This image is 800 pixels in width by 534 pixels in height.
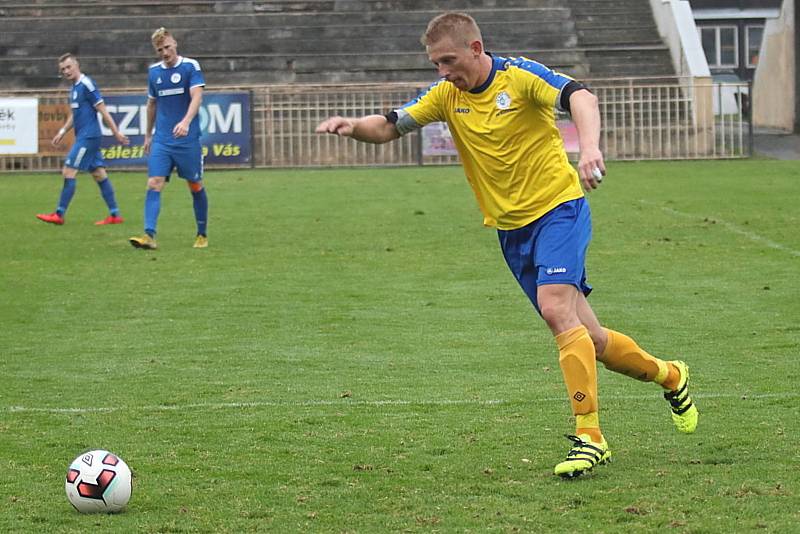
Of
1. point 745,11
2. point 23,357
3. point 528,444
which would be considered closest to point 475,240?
point 23,357

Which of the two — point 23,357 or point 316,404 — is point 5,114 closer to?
point 23,357

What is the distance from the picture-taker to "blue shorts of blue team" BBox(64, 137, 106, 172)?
681 inches

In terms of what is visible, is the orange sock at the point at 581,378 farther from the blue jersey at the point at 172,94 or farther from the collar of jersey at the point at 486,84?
the blue jersey at the point at 172,94

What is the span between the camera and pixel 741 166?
2580cm

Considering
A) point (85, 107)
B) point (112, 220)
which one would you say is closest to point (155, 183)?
point (112, 220)

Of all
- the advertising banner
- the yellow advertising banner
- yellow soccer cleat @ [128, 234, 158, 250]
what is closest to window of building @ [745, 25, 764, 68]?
→ the advertising banner

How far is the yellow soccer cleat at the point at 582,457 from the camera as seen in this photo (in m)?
5.51

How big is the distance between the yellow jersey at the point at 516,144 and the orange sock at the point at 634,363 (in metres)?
0.67

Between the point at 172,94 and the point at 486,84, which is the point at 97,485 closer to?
the point at 486,84

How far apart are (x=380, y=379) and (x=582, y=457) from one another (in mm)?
2534

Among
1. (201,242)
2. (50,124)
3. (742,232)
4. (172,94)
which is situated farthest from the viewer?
(50,124)

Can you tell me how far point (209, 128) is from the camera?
91.4ft

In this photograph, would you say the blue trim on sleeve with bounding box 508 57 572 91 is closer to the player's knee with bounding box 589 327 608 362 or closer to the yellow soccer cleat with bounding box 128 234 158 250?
the player's knee with bounding box 589 327 608 362

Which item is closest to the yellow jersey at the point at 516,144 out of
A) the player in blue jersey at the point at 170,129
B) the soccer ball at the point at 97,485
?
the soccer ball at the point at 97,485
